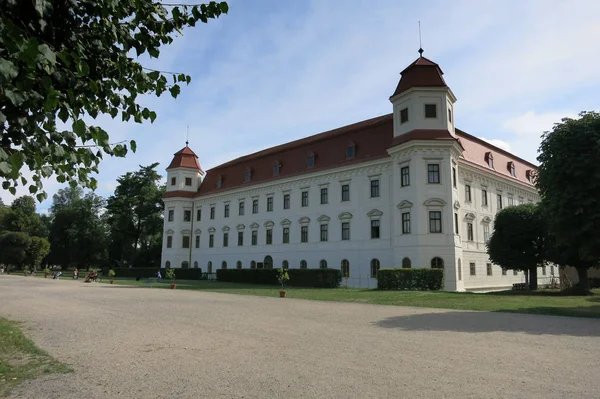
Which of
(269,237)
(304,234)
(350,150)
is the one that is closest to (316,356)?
(350,150)

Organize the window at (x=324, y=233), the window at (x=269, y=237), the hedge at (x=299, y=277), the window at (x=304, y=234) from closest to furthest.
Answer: the hedge at (x=299, y=277)
the window at (x=324, y=233)
the window at (x=304, y=234)
the window at (x=269, y=237)

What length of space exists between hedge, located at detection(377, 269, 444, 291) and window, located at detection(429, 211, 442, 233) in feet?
14.7

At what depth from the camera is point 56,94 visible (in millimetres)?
3895

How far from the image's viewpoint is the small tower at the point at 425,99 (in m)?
33.1

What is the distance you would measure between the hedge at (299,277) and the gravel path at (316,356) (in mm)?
19495

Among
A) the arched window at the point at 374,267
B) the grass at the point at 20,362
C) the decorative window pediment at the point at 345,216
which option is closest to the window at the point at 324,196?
the decorative window pediment at the point at 345,216

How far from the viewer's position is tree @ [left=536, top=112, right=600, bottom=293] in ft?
53.8

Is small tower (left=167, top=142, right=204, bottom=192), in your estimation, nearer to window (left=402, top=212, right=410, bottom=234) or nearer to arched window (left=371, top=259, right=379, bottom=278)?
arched window (left=371, top=259, right=379, bottom=278)

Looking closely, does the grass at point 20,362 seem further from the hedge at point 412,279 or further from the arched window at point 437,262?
the arched window at point 437,262

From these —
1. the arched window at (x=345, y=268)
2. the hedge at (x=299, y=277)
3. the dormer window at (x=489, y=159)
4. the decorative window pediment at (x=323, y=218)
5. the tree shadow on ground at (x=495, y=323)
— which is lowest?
the tree shadow on ground at (x=495, y=323)

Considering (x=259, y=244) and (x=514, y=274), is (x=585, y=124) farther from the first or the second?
(x=259, y=244)

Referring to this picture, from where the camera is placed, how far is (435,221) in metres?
32.2

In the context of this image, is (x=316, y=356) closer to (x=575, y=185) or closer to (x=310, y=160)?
(x=575, y=185)

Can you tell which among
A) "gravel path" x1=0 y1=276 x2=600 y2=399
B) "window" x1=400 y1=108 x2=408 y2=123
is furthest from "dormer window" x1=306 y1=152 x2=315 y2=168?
"gravel path" x1=0 y1=276 x2=600 y2=399
